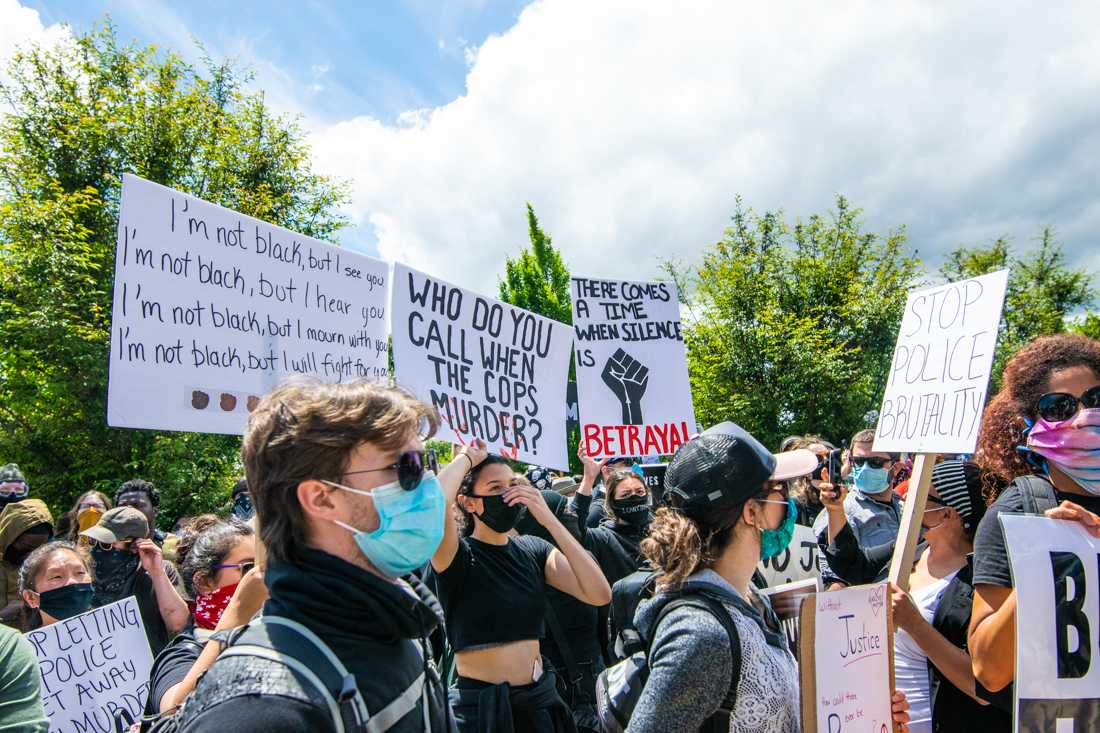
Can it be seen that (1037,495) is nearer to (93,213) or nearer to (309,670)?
(309,670)

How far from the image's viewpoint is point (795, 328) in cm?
2586

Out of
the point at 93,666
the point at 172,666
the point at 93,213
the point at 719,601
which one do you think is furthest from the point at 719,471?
the point at 93,213

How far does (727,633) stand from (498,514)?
6.28ft

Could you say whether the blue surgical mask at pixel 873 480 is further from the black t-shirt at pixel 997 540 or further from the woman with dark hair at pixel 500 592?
the black t-shirt at pixel 997 540

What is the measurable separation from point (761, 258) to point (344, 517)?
95.4ft

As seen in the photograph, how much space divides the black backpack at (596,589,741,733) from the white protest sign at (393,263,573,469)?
183 cm

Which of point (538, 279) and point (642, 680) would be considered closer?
point (642, 680)

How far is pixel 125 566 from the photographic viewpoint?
4.38 m

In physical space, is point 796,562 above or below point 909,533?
below

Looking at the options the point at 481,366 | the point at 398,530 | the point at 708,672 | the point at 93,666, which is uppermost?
the point at 481,366

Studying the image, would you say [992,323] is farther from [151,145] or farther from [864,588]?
[151,145]

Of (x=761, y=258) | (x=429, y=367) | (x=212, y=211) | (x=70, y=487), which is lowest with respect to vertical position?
(x=70, y=487)

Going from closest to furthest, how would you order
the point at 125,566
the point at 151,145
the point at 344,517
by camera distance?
the point at 344,517, the point at 125,566, the point at 151,145

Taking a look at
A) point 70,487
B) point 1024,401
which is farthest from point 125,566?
point 70,487
